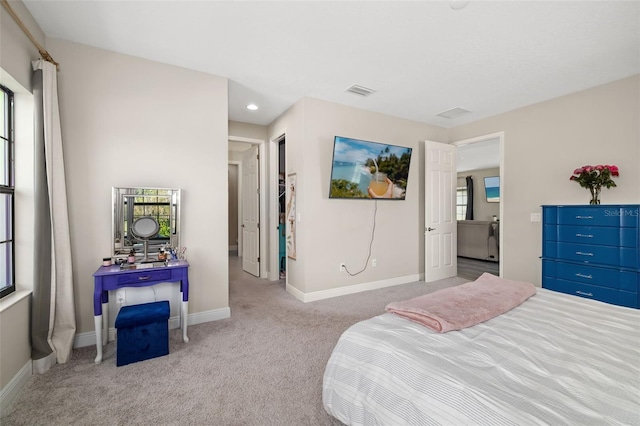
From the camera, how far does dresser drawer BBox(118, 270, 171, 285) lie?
2352mm

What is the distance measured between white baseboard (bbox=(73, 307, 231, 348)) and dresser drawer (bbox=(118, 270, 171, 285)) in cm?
62

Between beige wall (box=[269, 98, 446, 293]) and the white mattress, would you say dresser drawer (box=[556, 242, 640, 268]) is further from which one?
beige wall (box=[269, 98, 446, 293])

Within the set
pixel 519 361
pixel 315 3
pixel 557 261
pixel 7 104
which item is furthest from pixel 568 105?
pixel 7 104

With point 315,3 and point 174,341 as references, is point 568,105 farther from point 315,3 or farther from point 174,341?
point 174,341

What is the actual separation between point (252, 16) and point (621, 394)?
2.90 m

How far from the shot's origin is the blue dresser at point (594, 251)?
2.72 meters

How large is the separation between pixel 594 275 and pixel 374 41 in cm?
323

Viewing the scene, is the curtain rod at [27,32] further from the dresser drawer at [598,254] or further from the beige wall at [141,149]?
the dresser drawer at [598,254]

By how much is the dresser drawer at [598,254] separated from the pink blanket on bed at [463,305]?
1.56 metres

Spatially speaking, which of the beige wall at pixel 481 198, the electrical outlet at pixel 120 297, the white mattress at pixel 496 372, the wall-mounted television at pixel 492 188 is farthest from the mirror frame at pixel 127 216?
the beige wall at pixel 481 198

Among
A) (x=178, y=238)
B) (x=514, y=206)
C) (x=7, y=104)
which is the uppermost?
(x=7, y=104)

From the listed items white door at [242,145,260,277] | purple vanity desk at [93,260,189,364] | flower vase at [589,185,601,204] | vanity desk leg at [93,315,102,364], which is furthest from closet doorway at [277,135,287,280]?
flower vase at [589,185,601,204]

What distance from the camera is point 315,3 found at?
6.64 ft

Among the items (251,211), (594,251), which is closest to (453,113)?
(594,251)
